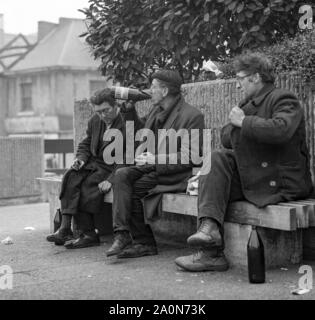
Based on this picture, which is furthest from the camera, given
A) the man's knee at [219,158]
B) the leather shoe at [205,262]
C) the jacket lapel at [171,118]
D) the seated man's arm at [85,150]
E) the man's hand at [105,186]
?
the seated man's arm at [85,150]

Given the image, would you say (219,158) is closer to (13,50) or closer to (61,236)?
(61,236)

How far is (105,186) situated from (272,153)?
2011 mm

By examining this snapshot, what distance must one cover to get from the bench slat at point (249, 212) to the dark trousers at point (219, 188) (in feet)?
0.37

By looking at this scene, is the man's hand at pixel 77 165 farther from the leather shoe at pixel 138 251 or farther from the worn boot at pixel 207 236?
the worn boot at pixel 207 236

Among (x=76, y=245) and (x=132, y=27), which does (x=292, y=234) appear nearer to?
(x=76, y=245)

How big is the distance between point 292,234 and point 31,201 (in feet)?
28.4

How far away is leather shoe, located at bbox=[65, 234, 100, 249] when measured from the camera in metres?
6.39

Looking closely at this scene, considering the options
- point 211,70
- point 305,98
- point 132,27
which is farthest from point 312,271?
point 132,27

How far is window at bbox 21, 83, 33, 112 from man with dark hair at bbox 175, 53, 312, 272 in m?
33.0

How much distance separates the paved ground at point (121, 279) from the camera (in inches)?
171

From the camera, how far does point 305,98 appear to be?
5.45 m

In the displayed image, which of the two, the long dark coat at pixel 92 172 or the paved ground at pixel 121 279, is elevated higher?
the long dark coat at pixel 92 172
